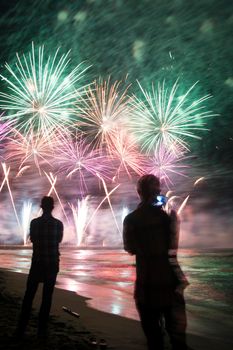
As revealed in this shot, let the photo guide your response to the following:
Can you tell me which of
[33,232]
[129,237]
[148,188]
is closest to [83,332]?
[33,232]

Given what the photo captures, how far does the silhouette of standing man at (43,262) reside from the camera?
18.2ft

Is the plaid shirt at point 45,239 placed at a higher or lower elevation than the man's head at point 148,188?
lower

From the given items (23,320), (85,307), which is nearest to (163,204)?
(23,320)

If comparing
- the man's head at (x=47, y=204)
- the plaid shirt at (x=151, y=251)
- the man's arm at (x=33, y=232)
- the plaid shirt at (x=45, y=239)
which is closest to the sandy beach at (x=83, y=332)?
the plaid shirt at (x=45, y=239)

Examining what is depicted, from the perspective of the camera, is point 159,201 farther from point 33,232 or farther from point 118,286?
point 118,286

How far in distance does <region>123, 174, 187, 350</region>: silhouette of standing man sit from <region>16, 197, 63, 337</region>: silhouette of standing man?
2403mm

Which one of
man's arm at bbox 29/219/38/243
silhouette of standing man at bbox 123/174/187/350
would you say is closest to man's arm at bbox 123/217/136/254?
silhouette of standing man at bbox 123/174/187/350

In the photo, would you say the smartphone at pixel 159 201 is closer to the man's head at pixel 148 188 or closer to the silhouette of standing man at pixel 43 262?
the man's head at pixel 148 188

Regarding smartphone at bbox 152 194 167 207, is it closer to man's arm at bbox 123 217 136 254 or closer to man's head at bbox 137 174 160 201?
man's head at bbox 137 174 160 201

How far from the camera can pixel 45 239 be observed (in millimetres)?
5664

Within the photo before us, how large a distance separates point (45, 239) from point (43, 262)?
11.6 inches

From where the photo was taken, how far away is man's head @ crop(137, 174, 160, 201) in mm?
3527

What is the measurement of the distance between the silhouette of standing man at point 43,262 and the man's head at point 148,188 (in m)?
2.46

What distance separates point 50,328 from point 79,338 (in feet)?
2.10
